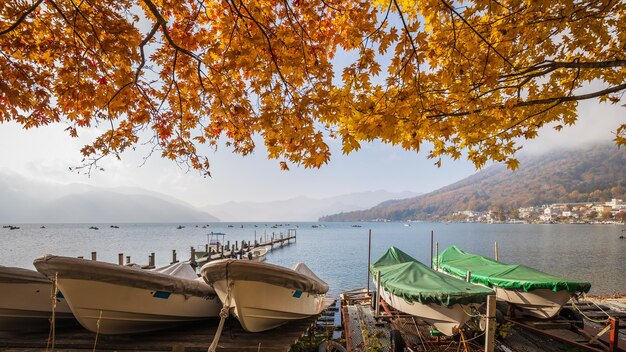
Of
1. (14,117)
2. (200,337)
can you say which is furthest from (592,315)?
(14,117)

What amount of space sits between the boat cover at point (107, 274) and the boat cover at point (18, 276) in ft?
4.50

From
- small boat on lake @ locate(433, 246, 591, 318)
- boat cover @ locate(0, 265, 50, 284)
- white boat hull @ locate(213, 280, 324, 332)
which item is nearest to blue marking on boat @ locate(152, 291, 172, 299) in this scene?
white boat hull @ locate(213, 280, 324, 332)

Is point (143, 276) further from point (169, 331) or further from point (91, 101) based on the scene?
point (91, 101)

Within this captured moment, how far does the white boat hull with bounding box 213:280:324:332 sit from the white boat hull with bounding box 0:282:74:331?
328 cm

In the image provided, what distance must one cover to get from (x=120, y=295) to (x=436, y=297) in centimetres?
698

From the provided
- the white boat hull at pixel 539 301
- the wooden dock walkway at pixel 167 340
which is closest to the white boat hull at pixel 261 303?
the wooden dock walkway at pixel 167 340

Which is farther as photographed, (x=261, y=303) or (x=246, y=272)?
(x=261, y=303)

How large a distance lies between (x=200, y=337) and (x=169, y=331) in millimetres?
889

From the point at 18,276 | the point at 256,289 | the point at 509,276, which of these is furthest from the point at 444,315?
the point at 18,276

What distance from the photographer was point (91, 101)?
5578mm

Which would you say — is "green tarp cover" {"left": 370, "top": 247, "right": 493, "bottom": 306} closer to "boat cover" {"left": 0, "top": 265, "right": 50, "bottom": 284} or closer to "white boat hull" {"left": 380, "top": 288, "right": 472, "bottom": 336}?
"white boat hull" {"left": 380, "top": 288, "right": 472, "bottom": 336}

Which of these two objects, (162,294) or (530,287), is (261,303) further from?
(530,287)

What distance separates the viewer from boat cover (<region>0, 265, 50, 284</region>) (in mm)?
5910

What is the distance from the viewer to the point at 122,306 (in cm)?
579
